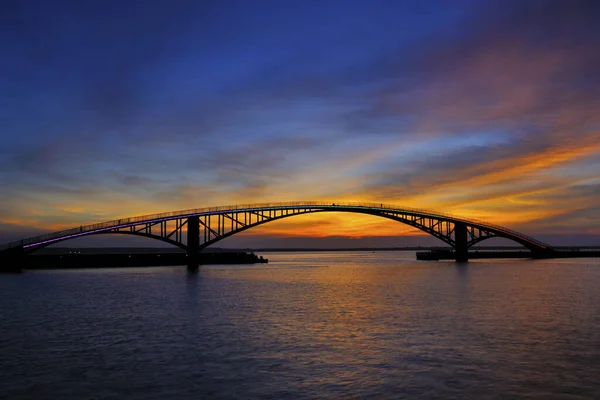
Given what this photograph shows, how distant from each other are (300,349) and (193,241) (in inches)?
3695

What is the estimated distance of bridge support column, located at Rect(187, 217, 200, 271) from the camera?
114438 mm

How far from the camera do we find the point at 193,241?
115625 millimetres

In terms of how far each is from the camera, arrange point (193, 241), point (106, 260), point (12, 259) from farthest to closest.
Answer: point (106, 260) < point (193, 241) < point (12, 259)

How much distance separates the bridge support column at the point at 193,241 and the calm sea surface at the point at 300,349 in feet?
222

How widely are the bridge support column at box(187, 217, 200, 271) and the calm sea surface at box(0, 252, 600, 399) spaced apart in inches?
2670

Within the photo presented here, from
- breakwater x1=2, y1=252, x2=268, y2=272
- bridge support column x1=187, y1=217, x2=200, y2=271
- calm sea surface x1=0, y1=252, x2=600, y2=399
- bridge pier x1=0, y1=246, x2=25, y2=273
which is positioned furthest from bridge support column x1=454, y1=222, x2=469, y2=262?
bridge pier x1=0, y1=246, x2=25, y2=273

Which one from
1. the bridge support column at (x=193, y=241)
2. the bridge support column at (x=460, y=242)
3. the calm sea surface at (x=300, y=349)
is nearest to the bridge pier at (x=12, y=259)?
the bridge support column at (x=193, y=241)

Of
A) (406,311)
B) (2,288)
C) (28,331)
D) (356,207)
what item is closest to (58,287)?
(2,288)

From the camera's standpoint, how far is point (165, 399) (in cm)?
1709

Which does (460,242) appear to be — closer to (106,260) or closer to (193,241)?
(193,241)

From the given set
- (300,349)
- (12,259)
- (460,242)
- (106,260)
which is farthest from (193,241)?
(300,349)

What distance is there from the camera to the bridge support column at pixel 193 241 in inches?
4505

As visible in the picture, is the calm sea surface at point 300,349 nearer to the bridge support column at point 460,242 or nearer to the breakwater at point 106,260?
the breakwater at point 106,260

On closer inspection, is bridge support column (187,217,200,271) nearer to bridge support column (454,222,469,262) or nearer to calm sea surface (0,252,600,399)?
calm sea surface (0,252,600,399)
